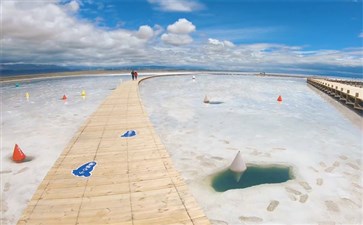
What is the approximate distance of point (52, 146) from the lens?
10.6 metres

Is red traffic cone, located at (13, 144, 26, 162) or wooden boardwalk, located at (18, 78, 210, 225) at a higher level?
wooden boardwalk, located at (18, 78, 210, 225)

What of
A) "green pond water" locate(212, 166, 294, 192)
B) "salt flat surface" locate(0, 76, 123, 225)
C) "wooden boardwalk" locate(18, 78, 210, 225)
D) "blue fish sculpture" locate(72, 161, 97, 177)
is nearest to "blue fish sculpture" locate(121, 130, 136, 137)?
"wooden boardwalk" locate(18, 78, 210, 225)

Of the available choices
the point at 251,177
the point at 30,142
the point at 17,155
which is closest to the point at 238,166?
the point at 251,177

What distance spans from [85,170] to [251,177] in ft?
15.2

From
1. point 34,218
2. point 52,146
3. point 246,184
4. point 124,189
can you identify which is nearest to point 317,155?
point 246,184

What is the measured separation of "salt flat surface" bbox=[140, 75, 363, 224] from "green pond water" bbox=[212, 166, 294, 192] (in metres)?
0.23

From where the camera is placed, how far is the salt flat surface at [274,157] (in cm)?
620

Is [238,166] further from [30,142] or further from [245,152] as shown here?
[30,142]

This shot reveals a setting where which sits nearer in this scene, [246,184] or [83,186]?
[83,186]

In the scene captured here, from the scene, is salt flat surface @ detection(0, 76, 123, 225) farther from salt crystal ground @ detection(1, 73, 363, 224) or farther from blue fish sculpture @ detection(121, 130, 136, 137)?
blue fish sculpture @ detection(121, 130, 136, 137)

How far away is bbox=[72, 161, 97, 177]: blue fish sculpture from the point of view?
6876mm

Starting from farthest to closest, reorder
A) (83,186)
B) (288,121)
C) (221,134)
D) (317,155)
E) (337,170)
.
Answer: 1. (288,121)
2. (221,134)
3. (317,155)
4. (337,170)
5. (83,186)

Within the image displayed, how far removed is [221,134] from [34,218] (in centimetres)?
865

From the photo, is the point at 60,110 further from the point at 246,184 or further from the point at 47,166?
the point at 246,184
